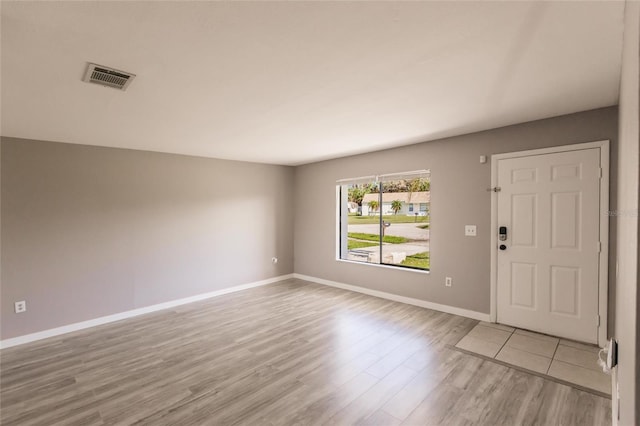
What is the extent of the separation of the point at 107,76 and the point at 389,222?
5350 millimetres

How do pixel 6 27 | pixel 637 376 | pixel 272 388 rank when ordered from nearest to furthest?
pixel 637 376, pixel 6 27, pixel 272 388

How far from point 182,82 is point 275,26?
1.01 meters

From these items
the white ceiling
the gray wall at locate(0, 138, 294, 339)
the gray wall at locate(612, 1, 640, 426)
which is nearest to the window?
the gray wall at locate(0, 138, 294, 339)

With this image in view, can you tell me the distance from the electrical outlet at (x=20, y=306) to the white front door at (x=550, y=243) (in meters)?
5.70

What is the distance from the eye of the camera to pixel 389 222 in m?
6.33

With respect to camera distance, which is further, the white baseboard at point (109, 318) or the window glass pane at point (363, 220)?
the window glass pane at point (363, 220)

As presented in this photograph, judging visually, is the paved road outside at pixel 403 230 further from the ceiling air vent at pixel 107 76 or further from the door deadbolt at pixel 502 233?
the ceiling air vent at pixel 107 76

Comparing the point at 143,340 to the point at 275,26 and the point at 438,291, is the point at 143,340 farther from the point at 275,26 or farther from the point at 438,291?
the point at 438,291

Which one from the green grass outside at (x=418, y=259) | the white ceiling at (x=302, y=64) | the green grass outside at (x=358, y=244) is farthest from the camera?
the green grass outside at (x=358, y=244)

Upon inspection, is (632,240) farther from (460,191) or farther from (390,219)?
(390,219)

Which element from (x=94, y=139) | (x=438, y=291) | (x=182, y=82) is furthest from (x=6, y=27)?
(x=438, y=291)

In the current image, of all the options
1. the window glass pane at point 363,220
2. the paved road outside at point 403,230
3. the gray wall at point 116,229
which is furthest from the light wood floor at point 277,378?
the paved road outside at point 403,230

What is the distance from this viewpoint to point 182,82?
7.23ft

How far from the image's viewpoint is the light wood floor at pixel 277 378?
2113 mm
